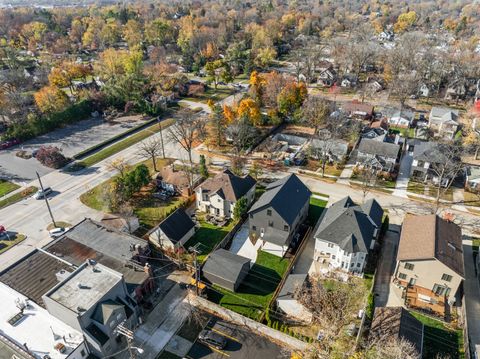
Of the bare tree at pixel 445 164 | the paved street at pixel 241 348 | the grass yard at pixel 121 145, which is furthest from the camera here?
the grass yard at pixel 121 145

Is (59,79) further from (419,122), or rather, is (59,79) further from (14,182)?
(419,122)

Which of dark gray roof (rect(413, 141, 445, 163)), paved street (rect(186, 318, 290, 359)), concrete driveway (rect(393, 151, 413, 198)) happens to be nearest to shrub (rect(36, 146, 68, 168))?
paved street (rect(186, 318, 290, 359))

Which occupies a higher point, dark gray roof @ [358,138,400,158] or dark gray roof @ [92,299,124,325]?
dark gray roof @ [92,299,124,325]

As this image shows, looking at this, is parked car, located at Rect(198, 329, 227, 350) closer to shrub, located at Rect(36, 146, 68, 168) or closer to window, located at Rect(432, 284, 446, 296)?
window, located at Rect(432, 284, 446, 296)

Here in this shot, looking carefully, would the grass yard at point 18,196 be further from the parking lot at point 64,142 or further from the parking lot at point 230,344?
the parking lot at point 230,344

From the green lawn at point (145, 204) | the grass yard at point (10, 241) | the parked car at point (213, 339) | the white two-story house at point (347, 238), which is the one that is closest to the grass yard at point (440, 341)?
the white two-story house at point (347, 238)

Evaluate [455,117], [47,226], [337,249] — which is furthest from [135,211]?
[455,117]

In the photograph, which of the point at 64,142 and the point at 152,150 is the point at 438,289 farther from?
the point at 64,142
